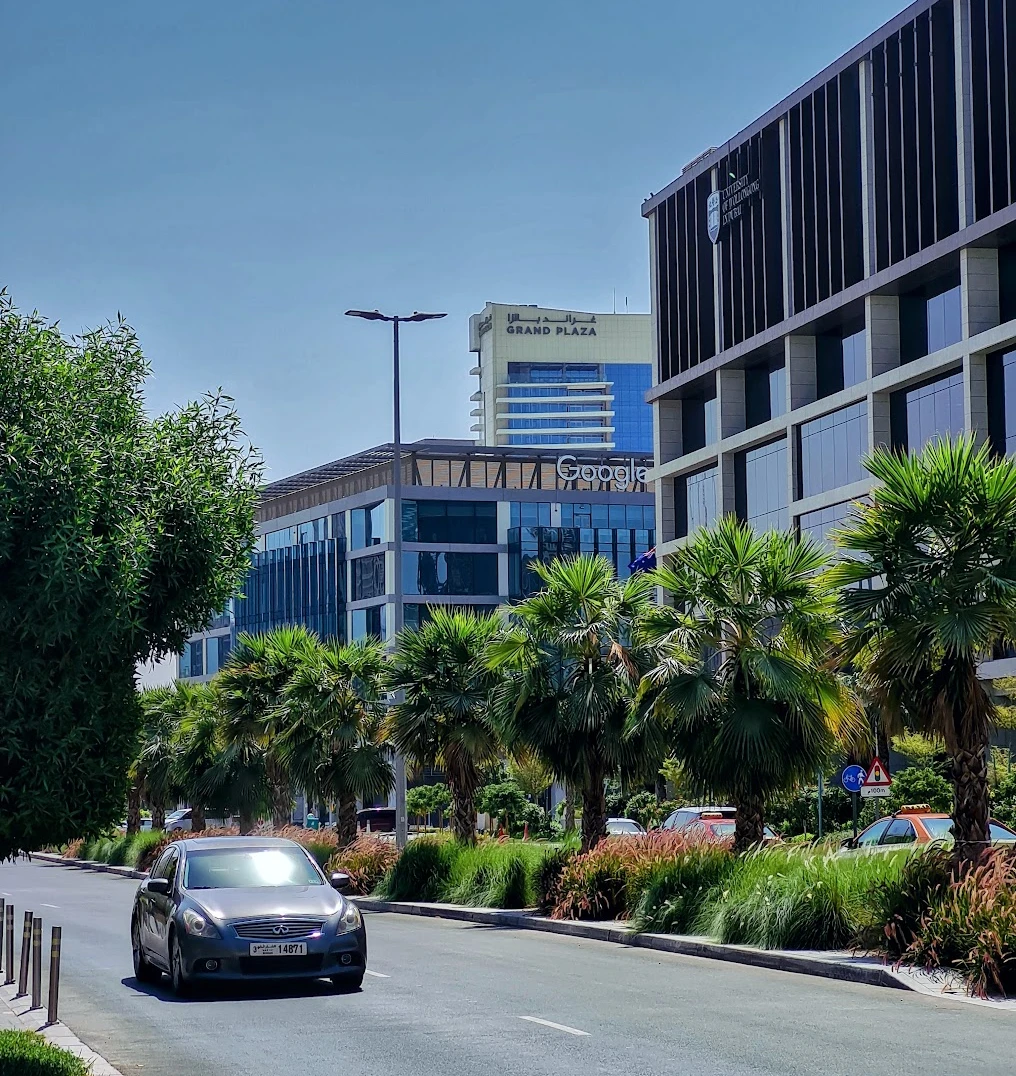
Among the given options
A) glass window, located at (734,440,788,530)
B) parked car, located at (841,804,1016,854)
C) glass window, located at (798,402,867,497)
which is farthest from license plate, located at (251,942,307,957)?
glass window, located at (734,440,788,530)

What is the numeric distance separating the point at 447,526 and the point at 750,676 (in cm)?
7650

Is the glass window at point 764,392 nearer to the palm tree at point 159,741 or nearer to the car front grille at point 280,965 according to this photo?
the palm tree at point 159,741

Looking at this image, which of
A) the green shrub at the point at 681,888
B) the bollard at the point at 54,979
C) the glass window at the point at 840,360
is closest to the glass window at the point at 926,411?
the glass window at the point at 840,360

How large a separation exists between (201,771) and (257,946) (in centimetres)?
3393

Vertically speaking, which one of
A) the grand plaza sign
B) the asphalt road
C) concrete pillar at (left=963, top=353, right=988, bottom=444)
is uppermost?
the grand plaza sign

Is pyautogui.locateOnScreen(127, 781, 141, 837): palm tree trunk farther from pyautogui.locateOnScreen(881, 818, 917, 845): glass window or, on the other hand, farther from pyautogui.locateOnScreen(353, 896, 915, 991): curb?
pyautogui.locateOnScreen(881, 818, 917, 845): glass window

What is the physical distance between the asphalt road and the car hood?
80 centimetres

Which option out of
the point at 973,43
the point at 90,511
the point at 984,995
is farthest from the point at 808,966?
the point at 973,43

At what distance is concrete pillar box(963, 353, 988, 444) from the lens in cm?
5272

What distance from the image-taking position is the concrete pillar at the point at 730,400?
223ft

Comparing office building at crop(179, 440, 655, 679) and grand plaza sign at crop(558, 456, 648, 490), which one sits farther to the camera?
grand plaza sign at crop(558, 456, 648, 490)

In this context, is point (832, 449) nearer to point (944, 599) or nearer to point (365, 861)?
point (365, 861)

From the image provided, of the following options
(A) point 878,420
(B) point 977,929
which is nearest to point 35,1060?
(B) point 977,929

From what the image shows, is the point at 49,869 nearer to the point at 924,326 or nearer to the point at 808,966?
the point at 924,326
